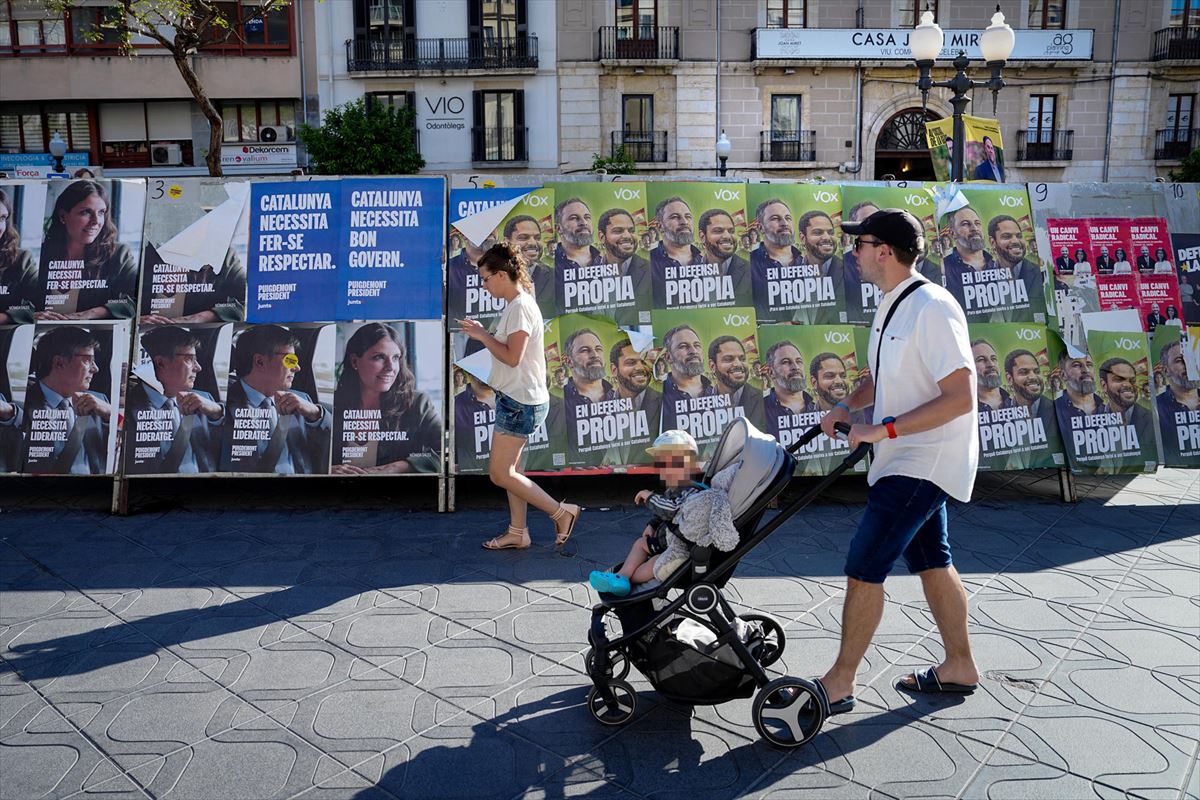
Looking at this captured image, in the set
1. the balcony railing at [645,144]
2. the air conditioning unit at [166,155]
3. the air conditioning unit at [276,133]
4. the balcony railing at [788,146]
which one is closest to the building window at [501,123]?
the balcony railing at [645,144]

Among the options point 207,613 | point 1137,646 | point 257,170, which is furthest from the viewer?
point 257,170

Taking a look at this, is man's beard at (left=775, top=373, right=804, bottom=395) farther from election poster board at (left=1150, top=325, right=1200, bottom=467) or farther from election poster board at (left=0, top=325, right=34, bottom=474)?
election poster board at (left=0, top=325, right=34, bottom=474)

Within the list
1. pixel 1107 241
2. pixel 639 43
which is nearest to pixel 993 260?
pixel 1107 241

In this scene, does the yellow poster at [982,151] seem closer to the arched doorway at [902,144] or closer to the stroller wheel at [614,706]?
the stroller wheel at [614,706]

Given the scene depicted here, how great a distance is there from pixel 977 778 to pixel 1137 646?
1587 mm

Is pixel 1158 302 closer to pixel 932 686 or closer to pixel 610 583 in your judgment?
pixel 932 686

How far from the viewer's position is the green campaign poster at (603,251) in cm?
657

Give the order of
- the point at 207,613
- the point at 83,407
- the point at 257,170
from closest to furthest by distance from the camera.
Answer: the point at 207,613 → the point at 83,407 → the point at 257,170

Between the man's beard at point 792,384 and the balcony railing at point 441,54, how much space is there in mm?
25828

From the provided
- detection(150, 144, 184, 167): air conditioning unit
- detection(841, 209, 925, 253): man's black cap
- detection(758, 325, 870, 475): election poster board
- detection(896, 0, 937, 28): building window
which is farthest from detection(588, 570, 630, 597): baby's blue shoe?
detection(896, 0, 937, 28): building window

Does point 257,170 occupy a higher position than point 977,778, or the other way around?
point 257,170

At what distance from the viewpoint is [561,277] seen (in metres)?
6.56

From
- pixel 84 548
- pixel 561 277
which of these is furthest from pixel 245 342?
pixel 561 277

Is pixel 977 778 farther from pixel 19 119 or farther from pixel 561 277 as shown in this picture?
pixel 19 119
